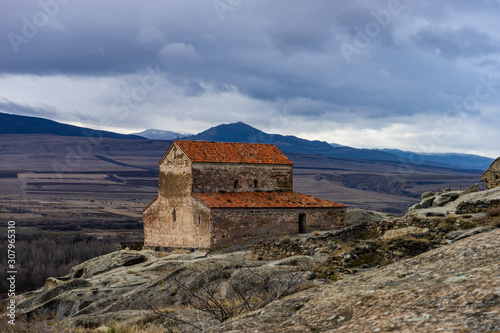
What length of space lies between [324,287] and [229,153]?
26028 mm

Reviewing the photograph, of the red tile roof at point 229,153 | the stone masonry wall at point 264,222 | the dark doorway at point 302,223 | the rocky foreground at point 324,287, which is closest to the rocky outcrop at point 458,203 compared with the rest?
the rocky foreground at point 324,287

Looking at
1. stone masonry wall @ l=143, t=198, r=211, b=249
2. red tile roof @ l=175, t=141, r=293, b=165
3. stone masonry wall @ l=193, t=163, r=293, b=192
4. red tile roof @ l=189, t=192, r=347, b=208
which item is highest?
red tile roof @ l=175, t=141, r=293, b=165

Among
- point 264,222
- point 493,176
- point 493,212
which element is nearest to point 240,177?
point 264,222

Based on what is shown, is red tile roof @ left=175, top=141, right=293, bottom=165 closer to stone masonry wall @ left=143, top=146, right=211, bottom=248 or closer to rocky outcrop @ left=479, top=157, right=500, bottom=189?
stone masonry wall @ left=143, top=146, right=211, bottom=248

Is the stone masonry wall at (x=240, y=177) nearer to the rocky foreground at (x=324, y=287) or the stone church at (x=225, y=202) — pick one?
the stone church at (x=225, y=202)

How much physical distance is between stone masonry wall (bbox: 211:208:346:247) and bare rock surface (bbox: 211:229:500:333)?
21169 millimetres

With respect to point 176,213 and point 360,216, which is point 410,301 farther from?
point 360,216

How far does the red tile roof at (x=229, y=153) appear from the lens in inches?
1346

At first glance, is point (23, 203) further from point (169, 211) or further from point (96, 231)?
point (169, 211)

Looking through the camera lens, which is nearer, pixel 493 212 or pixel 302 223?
pixel 493 212

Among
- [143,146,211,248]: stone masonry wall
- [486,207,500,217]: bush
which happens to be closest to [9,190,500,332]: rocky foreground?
[486,207,500,217]: bush

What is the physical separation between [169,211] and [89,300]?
1381 centimetres

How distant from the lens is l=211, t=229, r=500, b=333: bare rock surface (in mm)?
6289

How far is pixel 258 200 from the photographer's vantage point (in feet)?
109
